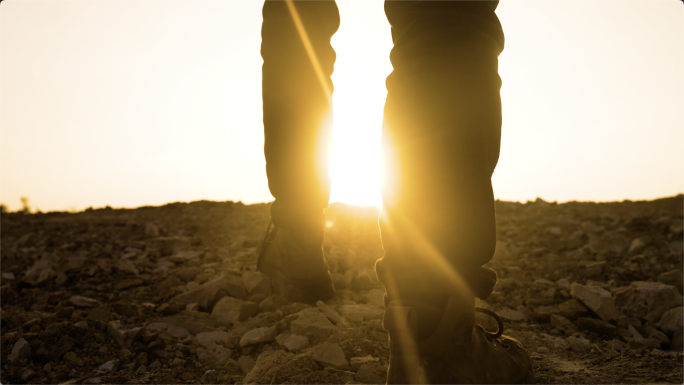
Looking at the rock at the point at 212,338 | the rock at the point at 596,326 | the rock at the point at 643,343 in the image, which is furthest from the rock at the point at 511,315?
the rock at the point at 212,338

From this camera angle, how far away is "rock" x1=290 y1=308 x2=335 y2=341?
6.31 feet

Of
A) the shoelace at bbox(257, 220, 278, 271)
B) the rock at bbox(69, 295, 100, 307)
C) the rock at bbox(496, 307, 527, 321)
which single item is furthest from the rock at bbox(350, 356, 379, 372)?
the rock at bbox(69, 295, 100, 307)

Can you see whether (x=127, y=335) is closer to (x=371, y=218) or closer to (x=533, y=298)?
(x=533, y=298)

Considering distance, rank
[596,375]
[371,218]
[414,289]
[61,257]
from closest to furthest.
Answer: [414,289] < [596,375] < [61,257] < [371,218]

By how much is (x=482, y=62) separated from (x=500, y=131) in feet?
0.70

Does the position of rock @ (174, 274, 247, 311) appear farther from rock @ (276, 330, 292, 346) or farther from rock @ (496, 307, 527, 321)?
rock @ (496, 307, 527, 321)

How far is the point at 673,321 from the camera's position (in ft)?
7.07

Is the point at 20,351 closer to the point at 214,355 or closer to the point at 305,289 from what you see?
Answer: the point at 214,355

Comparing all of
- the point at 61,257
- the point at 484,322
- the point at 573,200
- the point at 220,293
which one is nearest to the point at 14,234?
the point at 61,257

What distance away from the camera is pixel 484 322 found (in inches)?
82.0

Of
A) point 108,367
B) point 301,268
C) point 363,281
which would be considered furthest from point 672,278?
point 108,367

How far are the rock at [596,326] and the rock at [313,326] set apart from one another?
4.14ft

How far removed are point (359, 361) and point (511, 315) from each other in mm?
1036

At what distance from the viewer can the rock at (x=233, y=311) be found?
2301 millimetres
